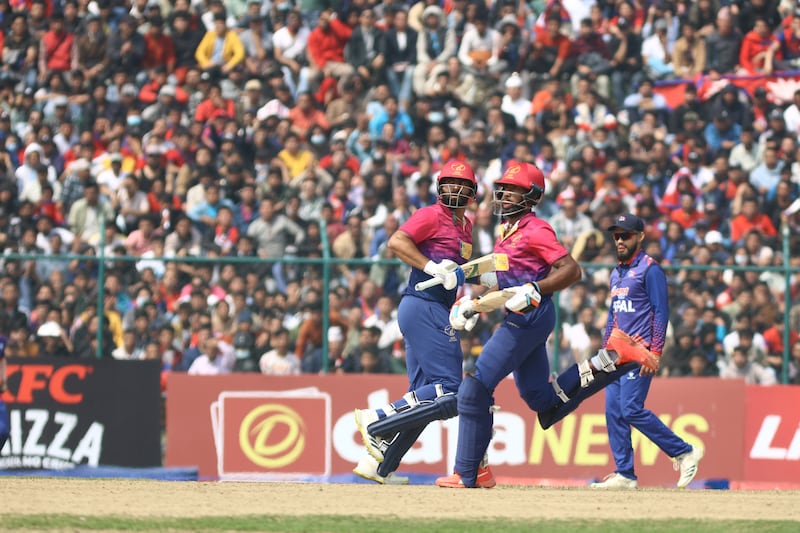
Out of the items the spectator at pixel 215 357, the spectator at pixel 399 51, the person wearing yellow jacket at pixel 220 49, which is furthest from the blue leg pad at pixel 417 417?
the person wearing yellow jacket at pixel 220 49

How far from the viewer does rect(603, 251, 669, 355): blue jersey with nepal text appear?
1172 cm

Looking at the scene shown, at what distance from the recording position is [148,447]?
15578 mm

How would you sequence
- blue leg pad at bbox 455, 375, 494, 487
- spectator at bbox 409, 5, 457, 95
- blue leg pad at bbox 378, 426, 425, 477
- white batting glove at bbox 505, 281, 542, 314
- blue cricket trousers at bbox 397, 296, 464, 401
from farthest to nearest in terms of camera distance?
1. spectator at bbox 409, 5, 457, 95
2. blue leg pad at bbox 378, 426, 425, 477
3. blue cricket trousers at bbox 397, 296, 464, 401
4. blue leg pad at bbox 455, 375, 494, 487
5. white batting glove at bbox 505, 281, 542, 314

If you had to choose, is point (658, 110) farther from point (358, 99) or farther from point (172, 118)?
point (172, 118)

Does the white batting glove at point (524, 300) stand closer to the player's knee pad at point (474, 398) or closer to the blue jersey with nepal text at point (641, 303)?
the player's knee pad at point (474, 398)

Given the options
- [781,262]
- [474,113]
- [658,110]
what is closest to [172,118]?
[474,113]

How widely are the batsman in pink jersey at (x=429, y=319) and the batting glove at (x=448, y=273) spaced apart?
0.05 m

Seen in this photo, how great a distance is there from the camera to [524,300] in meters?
9.65

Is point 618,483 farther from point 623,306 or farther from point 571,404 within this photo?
point 571,404

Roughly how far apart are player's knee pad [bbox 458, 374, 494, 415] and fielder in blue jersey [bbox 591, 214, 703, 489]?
2.07 m

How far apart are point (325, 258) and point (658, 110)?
6434mm

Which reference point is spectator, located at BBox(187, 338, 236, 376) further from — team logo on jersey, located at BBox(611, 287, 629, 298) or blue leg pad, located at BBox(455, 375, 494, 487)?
blue leg pad, located at BBox(455, 375, 494, 487)

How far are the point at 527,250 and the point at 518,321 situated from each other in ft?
1.66

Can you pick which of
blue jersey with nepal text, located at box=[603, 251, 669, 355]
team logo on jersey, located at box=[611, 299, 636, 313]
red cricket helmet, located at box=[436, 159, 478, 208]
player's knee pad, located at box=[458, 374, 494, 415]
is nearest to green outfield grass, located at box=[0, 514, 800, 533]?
player's knee pad, located at box=[458, 374, 494, 415]
